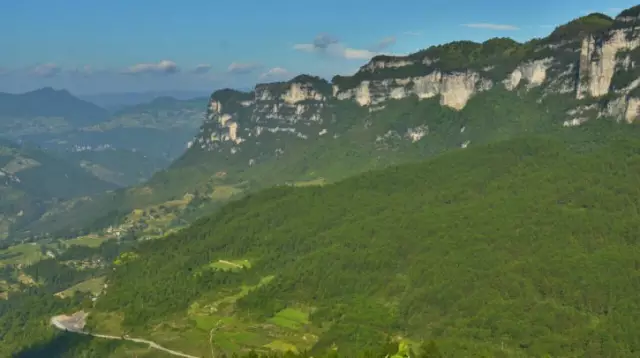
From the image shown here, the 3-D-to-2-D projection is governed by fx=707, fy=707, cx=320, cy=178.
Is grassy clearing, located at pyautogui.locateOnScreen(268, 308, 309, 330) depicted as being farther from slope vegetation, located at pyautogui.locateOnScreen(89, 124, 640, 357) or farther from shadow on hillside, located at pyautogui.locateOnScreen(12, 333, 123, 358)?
shadow on hillside, located at pyautogui.locateOnScreen(12, 333, 123, 358)

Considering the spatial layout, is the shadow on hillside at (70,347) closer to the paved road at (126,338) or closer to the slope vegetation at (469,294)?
the paved road at (126,338)

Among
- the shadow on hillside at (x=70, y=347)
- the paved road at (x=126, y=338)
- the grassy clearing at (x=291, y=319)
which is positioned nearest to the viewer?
the paved road at (x=126, y=338)

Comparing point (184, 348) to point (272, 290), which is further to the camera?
point (272, 290)

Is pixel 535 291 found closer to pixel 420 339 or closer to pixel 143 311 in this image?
pixel 420 339

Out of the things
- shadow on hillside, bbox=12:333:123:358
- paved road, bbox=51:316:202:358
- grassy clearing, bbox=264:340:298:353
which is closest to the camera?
grassy clearing, bbox=264:340:298:353

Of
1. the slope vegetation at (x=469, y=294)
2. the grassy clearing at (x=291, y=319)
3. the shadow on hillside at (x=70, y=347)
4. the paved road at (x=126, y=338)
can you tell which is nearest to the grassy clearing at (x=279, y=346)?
the slope vegetation at (x=469, y=294)

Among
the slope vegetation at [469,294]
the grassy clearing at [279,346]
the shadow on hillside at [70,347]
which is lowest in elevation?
the shadow on hillside at [70,347]

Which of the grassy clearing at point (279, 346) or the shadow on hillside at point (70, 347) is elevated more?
the grassy clearing at point (279, 346)

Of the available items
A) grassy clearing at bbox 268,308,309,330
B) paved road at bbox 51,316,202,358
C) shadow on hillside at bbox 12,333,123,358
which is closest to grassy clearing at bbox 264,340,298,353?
grassy clearing at bbox 268,308,309,330

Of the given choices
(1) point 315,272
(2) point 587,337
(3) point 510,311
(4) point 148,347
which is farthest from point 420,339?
(4) point 148,347

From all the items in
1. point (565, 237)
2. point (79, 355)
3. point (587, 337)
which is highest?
point (565, 237)

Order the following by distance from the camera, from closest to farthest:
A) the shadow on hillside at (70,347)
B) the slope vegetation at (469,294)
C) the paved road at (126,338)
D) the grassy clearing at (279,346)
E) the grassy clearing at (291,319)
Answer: the slope vegetation at (469,294) < the grassy clearing at (279,346) < the paved road at (126,338) < the grassy clearing at (291,319) < the shadow on hillside at (70,347)
